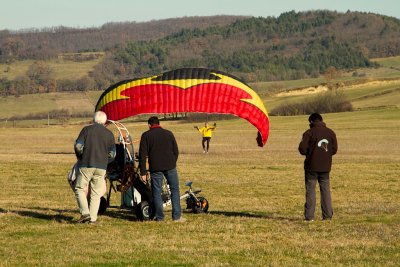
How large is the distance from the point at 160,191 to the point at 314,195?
105 inches

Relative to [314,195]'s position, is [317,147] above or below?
above

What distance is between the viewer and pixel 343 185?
78.6 feet

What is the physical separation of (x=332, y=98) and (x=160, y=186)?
3726 inches

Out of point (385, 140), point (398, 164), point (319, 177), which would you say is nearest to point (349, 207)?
point (319, 177)

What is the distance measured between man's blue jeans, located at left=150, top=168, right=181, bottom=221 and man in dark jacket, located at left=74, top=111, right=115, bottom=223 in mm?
934

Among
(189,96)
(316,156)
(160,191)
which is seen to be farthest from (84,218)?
(189,96)

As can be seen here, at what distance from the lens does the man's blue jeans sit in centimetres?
1488

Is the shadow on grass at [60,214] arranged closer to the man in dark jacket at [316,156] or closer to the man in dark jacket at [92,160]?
the man in dark jacket at [92,160]

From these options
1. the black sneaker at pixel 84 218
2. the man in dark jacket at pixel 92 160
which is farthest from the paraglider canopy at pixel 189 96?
the black sneaker at pixel 84 218

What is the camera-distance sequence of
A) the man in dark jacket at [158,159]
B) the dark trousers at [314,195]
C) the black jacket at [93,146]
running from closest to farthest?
the black jacket at [93,146] < the man in dark jacket at [158,159] < the dark trousers at [314,195]

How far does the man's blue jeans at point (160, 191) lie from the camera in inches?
586

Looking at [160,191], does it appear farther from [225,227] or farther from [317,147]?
[317,147]

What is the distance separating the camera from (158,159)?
14844mm

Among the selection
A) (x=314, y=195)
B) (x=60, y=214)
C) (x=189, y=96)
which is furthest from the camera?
(x=189, y=96)
